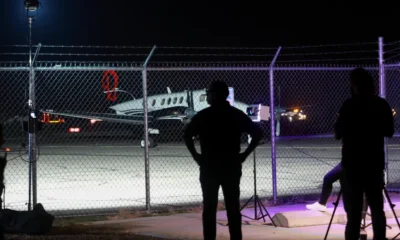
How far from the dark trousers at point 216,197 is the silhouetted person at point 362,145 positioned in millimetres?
1067

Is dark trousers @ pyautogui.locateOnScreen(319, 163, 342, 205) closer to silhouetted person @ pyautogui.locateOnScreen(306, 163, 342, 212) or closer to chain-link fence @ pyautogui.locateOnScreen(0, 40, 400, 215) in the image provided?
silhouetted person @ pyautogui.locateOnScreen(306, 163, 342, 212)

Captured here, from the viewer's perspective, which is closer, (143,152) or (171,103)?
(143,152)

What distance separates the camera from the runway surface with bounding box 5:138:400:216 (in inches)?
446

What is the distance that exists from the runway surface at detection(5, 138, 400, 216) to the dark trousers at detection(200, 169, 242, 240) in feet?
14.8

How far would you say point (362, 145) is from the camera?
5812 millimetres

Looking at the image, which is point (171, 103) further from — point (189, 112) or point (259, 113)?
point (259, 113)

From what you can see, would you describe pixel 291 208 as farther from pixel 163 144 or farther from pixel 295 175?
pixel 163 144

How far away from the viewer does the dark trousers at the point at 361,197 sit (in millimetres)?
5812

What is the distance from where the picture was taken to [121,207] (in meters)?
10.3

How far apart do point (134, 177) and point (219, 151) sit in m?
9.29

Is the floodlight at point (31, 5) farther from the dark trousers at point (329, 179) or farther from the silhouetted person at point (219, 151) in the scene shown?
the dark trousers at point (329, 179)

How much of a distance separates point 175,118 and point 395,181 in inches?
614

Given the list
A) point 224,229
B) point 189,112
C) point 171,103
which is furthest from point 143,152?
point 224,229

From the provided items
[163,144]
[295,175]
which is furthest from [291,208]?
[163,144]
